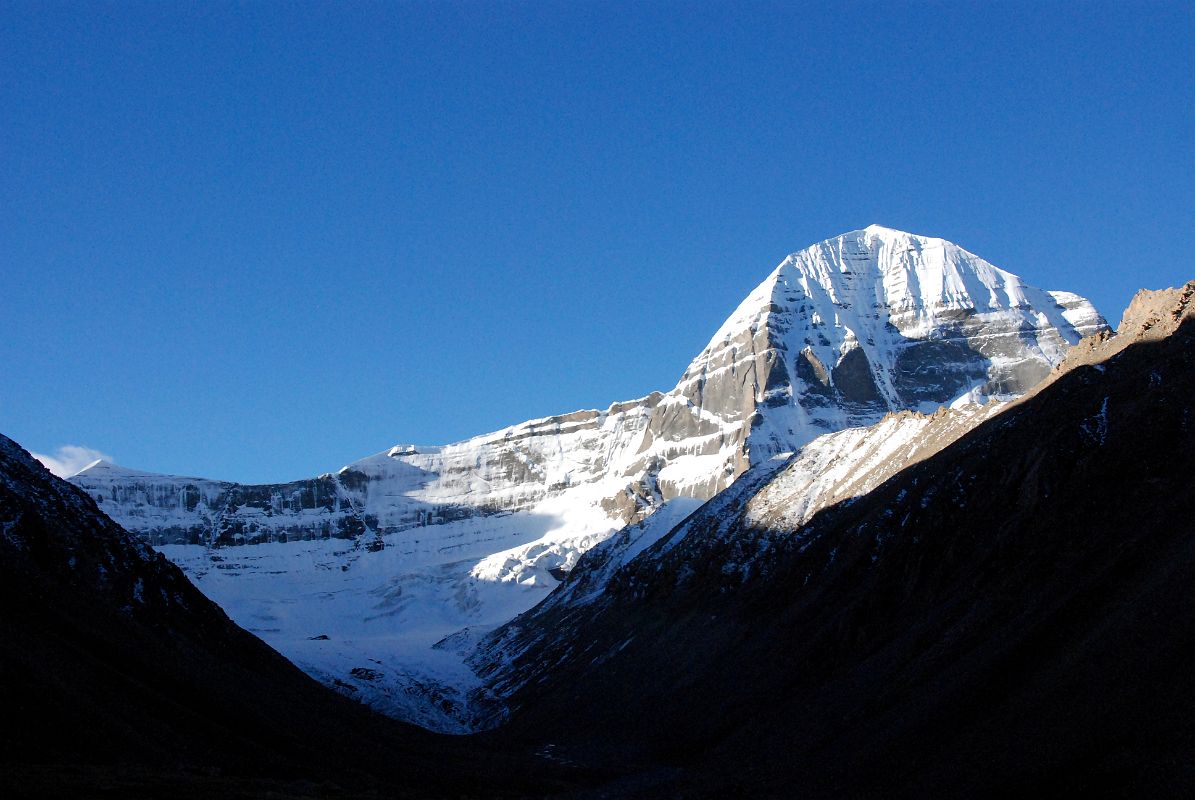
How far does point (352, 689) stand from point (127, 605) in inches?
2819

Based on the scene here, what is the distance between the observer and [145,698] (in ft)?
262

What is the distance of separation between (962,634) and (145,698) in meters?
58.1

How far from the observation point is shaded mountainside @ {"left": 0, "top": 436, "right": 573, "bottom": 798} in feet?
213

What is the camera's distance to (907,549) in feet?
370

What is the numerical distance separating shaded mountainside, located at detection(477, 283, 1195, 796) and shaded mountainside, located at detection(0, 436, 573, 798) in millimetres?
21032

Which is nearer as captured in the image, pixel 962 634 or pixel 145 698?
pixel 145 698

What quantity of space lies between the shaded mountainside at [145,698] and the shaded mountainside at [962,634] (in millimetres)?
21032

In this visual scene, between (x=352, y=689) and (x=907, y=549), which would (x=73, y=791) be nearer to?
(x=907, y=549)

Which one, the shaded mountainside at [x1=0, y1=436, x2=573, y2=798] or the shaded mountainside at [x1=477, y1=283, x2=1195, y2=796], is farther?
the shaded mountainside at [x1=0, y1=436, x2=573, y2=798]

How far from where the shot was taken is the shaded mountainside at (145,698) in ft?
213

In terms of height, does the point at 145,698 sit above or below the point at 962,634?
above

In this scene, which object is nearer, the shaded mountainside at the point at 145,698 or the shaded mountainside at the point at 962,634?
the shaded mountainside at the point at 962,634

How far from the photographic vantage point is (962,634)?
84188 millimetres

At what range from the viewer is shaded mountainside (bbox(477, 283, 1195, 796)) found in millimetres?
58250
